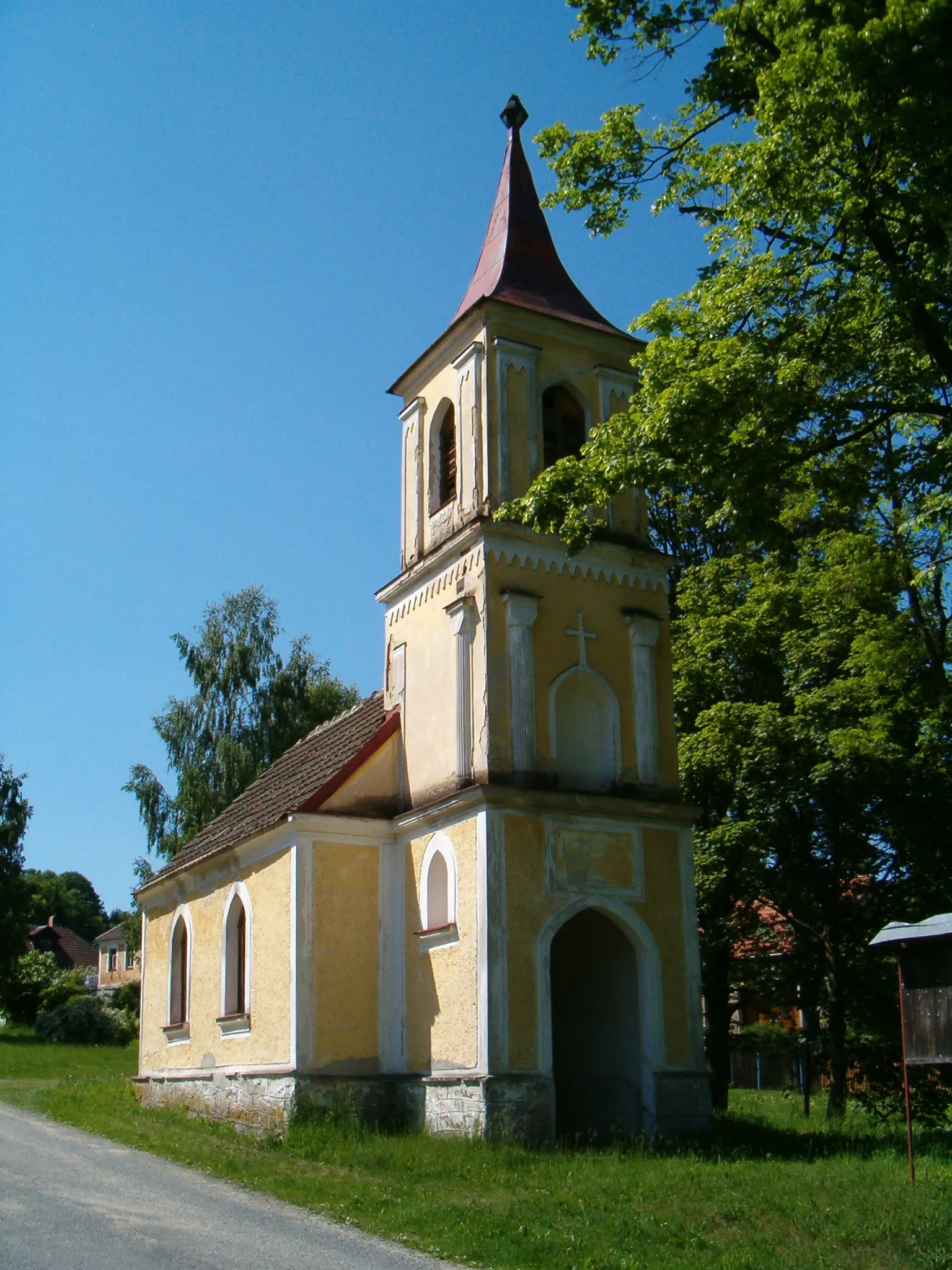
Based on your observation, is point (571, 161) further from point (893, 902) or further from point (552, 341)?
point (893, 902)

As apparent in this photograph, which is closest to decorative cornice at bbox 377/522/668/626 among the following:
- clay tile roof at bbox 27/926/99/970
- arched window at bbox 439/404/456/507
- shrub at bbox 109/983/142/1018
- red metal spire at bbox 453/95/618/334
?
Result: arched window at bbox 439/404/456/507

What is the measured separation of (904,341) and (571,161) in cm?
429

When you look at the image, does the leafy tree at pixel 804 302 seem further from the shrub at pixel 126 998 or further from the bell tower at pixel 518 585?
the shrub at pixel 126 998

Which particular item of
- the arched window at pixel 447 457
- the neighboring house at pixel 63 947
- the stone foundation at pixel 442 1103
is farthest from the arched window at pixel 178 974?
the neighboring house at pixel 63 947

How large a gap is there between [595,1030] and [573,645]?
5.33m

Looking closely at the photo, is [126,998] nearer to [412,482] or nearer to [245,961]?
[245,961]

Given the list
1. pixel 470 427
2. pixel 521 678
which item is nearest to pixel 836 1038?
pixel 521 678

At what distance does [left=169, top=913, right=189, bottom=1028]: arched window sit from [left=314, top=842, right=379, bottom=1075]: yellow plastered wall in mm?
6034

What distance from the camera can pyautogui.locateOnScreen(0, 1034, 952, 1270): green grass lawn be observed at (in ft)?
30.3

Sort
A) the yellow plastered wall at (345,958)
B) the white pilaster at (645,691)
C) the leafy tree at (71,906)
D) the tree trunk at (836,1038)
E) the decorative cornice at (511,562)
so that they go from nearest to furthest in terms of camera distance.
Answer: the yellow plastered wall at (345,958), the decorative cornice at (511,562), the white pilaster at (645,691), the tree trunk at (836,1038), the leafy tree at (71,906)

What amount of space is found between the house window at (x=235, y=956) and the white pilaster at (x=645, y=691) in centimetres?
677

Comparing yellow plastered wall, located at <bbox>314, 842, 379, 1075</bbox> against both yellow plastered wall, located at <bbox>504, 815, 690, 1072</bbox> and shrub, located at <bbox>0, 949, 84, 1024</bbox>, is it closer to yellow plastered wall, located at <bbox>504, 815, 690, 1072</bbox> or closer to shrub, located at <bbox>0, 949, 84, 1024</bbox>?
yellow plastered wall, located at <bbox>504, 815, 690, 1072</bbox>

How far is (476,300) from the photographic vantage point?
18609 mm

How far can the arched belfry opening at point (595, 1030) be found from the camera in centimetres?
1631
